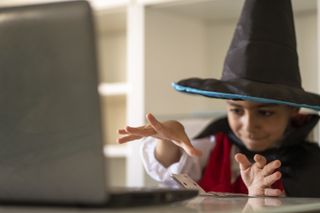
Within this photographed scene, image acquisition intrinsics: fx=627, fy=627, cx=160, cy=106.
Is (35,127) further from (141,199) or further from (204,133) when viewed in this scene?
(204,133)

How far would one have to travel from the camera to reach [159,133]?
962 millimetres

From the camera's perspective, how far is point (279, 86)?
1028 mm

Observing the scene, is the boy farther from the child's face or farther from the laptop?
the laptop

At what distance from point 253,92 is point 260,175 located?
0.54ft

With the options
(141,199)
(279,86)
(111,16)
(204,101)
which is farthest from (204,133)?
(141,199)

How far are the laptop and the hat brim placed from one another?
47 centimetres

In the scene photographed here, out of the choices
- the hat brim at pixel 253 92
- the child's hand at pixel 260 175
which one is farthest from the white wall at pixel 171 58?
the child's hand at pixel 260 175

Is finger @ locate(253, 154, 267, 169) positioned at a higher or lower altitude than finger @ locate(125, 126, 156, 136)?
lower

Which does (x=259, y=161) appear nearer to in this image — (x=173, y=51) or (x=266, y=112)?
(x=266, y=112)

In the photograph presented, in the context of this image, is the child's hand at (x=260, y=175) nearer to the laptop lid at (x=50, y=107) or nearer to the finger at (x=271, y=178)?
the finger at (x=271, y=178)

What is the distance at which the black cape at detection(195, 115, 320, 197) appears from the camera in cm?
109

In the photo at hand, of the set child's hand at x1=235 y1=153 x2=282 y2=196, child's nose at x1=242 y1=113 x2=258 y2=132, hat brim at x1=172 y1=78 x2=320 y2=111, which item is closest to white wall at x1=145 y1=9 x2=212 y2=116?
child's nose at x1=242 y1=113 x2=258 y2=132

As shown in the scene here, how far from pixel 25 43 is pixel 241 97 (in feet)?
1.74

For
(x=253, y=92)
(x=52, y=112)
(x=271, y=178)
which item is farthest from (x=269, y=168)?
(x=52, y=112)
